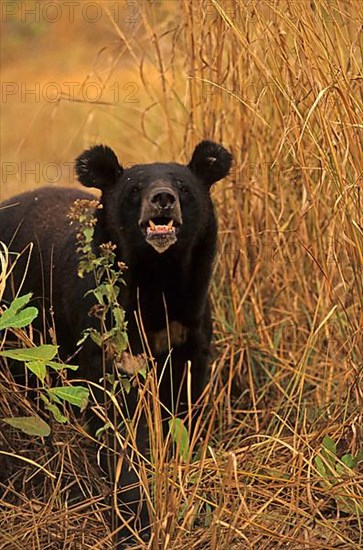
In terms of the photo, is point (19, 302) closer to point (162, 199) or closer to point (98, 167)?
Answer: point (162, 199)

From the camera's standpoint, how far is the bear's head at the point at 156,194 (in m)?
4.40

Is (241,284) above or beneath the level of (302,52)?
beneath

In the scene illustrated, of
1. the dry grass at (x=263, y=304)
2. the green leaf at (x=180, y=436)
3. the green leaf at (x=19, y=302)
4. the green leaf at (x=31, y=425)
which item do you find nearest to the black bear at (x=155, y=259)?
the dry grass at (x=263, y=304)

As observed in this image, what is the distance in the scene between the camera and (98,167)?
15.6 ft

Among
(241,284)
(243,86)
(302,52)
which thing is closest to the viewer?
(302,52)

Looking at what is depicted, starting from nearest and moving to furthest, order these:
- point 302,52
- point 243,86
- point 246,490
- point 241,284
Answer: point 246,490
point 302,52
point 243,86
point 241,284

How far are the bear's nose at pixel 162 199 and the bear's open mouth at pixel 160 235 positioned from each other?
50mm

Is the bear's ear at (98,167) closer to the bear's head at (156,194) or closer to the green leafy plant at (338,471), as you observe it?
the bear's head at (156,194)

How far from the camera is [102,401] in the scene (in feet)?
14.7

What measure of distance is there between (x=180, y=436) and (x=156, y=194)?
940 mm

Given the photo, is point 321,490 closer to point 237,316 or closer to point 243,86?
point 237,316

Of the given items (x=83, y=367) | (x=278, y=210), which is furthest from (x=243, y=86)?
(x=83, y=367)

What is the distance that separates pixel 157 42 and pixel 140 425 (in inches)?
80.1

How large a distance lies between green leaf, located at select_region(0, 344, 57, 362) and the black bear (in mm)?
673
